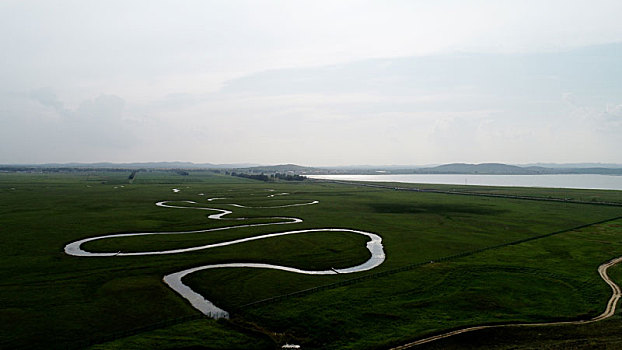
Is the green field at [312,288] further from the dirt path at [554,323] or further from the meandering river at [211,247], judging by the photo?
the meandering river at [211,247]

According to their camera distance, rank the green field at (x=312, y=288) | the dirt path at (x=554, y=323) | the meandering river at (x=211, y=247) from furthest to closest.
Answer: the meandering river at (x=211, y=247), the green field at (x=312, y=288), the dirt path at (x=554, y=323)

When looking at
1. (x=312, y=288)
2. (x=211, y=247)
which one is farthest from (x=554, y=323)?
(x=211, y=247)

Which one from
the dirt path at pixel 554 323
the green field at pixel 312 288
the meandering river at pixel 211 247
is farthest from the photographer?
the meandering river at pixel 211 247

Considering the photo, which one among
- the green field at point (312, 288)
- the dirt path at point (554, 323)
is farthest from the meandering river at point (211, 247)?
the dirt path at point (554, 323)

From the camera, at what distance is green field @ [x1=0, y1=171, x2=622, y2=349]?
30.3 m

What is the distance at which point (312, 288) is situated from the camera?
41.0 metres

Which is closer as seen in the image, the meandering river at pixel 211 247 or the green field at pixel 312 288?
the green field at pixel 312 288

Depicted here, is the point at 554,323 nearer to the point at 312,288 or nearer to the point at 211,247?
the point at 312,288

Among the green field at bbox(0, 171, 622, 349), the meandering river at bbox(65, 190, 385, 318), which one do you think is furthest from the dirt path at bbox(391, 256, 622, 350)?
the meandering river at bbox(65, 190, 385, 318)

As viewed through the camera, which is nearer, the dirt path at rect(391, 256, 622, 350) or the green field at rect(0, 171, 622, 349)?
the dirt path at rect(391, 256, 622, 350)

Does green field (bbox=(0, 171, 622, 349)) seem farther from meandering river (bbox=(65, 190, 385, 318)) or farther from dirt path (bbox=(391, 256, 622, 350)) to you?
meandering river (bbox=(65, 190, 385, 318))

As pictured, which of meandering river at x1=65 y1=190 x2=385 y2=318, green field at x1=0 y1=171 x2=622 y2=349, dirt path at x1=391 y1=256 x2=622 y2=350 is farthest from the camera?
meandering river at x1=65 y1=190 x2=385 y2=318

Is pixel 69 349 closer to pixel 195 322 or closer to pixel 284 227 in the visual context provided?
pixel 195 322

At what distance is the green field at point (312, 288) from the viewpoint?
30.3m
